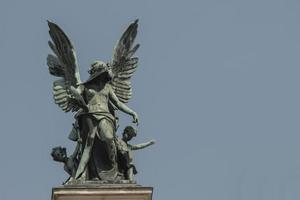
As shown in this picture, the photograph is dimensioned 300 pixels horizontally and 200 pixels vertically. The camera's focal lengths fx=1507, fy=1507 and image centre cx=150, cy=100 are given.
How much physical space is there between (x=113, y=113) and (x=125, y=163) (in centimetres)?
157

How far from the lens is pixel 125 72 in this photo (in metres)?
44.1

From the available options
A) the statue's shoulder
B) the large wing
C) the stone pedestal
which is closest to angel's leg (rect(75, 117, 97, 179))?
the statue's shoulder

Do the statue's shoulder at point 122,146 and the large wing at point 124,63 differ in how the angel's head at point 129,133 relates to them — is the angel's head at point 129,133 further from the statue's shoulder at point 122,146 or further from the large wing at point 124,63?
the large wing at point 124,63

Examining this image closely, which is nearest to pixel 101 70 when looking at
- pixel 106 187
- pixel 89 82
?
pixel 89 82

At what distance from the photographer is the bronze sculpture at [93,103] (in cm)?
4178

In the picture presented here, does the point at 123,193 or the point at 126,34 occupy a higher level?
the point at 126,34

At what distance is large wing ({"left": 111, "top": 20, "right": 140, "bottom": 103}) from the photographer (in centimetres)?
4369

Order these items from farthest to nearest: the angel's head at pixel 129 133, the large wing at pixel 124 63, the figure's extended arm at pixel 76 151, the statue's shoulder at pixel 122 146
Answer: the large wing at pixel 124 63 → the angel's head at pixel 129 133 → the figure's extended arm at pixel 76 151 → the statue's shoulder at pixel 122 146

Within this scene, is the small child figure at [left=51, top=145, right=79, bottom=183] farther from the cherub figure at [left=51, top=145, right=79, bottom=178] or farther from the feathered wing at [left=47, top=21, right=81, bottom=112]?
the feathered wing at [left=47, top=21, right=81, bottom=112]

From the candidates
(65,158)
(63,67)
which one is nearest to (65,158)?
(65,158)

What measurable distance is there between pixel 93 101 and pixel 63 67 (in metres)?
1.62

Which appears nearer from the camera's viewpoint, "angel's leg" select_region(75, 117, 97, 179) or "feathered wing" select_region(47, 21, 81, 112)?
"angel's leg" select_region(75, 117, 97, 179)

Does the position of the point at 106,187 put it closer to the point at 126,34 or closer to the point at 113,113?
the point at 113,113

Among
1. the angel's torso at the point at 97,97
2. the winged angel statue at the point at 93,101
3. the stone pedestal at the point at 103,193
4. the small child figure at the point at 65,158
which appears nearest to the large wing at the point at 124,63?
the winged angel statue at the point at 93,101
